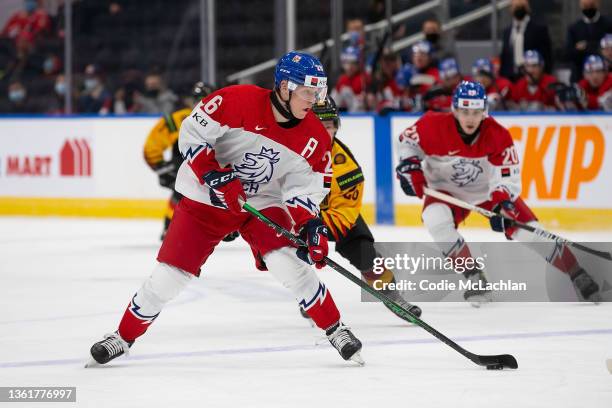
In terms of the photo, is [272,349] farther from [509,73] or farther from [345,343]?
[509,73]

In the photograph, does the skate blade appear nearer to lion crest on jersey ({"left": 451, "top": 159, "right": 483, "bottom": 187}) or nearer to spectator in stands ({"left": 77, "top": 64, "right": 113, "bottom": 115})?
lion crest on jersey ({"left": 451, "top": 159, "right": 483, "bottom": 187})

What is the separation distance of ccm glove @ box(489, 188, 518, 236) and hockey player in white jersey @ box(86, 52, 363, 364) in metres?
1.99

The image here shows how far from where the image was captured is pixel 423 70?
10.1 meters

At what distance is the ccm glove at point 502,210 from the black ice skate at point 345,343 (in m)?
2.06

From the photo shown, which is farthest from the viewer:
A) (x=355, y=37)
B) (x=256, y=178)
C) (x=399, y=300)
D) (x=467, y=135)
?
(x=355, y=37)

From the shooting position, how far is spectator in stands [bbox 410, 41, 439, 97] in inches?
393

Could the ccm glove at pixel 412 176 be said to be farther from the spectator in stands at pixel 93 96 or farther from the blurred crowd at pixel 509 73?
the spectator in stands at pixel 93 96

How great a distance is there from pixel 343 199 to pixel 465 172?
51.4 inches

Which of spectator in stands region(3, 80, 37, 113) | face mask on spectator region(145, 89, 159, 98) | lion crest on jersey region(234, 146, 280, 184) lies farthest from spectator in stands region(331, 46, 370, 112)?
lion crest on jersey region(234, 146, 280, 184)

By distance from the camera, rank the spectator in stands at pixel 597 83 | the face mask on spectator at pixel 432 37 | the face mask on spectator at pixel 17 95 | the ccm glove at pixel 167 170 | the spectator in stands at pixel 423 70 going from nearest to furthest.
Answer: the ccm glove at pixel 167 170, the spectator in stands at pixel 597 83, the spectator in stands at pixel 423 70, the face mask on spectator at pixel 432 37, the face mask on spectator at pixel 17 95

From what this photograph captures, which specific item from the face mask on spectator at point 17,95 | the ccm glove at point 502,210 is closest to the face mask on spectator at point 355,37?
the face mask on spectator at point 17,95

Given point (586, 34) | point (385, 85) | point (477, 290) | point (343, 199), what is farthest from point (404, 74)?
point (343, 199)

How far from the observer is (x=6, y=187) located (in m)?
11.5

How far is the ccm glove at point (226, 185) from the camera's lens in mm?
4207
